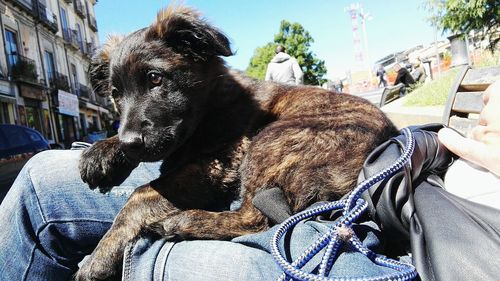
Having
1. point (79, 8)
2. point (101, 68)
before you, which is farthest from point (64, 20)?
point (101, 68)

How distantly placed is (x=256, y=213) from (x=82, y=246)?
83 cm

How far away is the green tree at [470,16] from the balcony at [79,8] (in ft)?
109

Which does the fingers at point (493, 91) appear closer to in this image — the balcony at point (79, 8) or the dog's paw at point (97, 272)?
the dog's paw at point (97, 272)

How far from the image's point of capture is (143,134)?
219 centimetres

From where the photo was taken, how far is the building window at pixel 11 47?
945 inches

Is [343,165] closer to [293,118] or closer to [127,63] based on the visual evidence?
[293,118]

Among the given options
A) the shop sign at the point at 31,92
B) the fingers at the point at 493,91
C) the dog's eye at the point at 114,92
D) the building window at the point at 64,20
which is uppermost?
the building window at the point at 64,20

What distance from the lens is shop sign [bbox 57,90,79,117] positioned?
98.8ft

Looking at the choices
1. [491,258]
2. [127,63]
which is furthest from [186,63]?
[491,258]

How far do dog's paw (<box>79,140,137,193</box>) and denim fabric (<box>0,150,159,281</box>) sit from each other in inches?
2.0

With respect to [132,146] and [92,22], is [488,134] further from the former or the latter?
[92,22]

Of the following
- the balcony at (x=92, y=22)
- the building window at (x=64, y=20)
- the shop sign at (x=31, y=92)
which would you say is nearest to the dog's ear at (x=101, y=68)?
the shop sign at (x=31, y=92)

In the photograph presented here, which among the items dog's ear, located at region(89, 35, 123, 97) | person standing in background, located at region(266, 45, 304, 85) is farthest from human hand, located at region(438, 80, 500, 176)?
person standing in background, located at region(266, 45, 304, 85)

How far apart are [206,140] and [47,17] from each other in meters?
32.8
